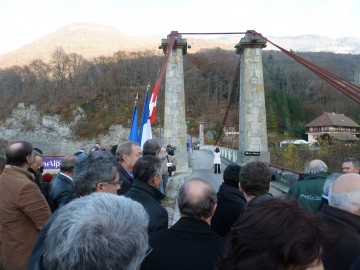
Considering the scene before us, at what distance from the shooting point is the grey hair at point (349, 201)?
2.38 metres

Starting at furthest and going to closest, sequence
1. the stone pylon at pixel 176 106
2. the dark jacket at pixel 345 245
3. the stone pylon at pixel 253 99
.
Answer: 1. the stone pylon at pixel 176 106
2. the stone pylon at pixel 253 99
3. the dark jacket at pixel 345 245

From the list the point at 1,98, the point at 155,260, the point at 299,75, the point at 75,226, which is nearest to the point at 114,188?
the point at 155,260

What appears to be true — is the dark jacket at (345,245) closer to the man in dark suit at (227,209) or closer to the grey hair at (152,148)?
the man in dark suit at (227,209)

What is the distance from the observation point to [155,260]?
2.31m

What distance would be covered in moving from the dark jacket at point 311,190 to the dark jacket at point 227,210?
3.03 feet

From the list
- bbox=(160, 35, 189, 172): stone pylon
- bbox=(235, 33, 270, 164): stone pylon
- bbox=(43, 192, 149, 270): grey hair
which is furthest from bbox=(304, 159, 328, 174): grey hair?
bbox=(160, 35, 189, 172): stone pylon

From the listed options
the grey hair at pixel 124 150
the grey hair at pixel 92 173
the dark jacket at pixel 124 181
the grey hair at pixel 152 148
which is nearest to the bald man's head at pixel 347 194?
the grey hair at pixel 92 173

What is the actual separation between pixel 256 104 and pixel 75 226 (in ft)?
48.3

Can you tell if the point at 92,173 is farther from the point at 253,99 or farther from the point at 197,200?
the point at 253,99

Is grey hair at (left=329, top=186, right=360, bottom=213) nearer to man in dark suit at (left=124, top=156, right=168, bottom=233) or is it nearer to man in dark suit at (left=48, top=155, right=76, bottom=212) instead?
man in dark suit at (left=124, top=156, right=168, bottom=233)

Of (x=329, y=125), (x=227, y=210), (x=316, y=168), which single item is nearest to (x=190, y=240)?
(x=227, y=210)

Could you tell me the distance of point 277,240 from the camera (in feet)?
4.49

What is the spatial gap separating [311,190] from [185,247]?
254cm

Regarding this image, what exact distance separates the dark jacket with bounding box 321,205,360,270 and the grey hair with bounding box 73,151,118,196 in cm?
161
